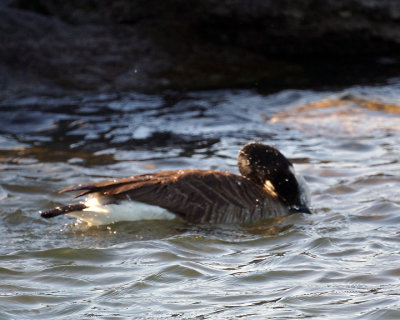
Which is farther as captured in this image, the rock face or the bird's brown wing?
the rock face

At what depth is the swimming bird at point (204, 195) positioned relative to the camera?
284 inches

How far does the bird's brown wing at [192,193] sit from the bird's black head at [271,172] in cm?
21

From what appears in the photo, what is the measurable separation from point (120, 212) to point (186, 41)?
629 centimetres

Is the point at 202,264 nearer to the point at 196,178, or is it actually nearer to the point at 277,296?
the point at 277,296

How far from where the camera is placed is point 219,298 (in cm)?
521

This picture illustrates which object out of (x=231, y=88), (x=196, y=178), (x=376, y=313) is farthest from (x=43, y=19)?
(x=376, y=313)

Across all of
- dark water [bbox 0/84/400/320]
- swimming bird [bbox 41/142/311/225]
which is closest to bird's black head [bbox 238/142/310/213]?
swimming bird [bbox 41/142/311/225]

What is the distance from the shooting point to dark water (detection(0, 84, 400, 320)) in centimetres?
519

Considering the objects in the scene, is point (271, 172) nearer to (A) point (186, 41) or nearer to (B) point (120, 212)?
(B) point (120, 212)

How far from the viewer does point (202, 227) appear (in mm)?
7246

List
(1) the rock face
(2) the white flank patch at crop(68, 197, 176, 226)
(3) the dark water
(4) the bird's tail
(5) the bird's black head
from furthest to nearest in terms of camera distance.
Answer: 1. (1) the rock face
2. (5) the bird's black head
3. (2) the white flank patch at crop(68, 197, 176, 226)
4. (4) the bird's tail
5. (3) the dark water

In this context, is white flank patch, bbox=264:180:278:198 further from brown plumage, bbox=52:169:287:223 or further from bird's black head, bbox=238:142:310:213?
brown plumage, bbox=52:169:287:223

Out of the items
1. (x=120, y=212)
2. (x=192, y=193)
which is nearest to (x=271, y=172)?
(x=192, y=193)

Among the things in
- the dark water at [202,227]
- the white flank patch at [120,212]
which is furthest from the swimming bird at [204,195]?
the dark water at [202,227]
